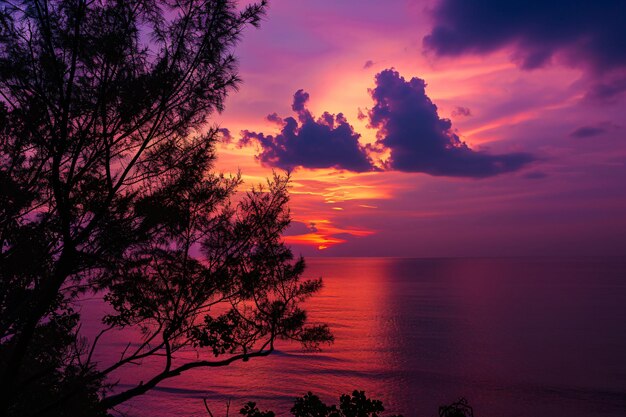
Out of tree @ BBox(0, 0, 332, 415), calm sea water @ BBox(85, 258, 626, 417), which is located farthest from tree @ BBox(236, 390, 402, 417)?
calm sea water @ BBox(85, 258, 626, 417)

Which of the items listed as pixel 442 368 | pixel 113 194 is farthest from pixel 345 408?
pixel 442 368

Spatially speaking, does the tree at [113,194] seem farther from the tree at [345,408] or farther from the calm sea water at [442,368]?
the calm sea water at [442,368]

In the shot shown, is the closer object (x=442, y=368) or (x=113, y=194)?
(x=113, y=194)

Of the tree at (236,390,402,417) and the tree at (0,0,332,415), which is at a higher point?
the tree at (0,0,332,415)

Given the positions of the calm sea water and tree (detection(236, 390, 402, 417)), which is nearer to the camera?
tree (detection(236, 390, 402, 417))

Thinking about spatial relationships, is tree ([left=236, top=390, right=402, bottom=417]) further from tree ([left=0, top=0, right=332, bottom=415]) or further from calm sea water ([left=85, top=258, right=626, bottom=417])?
calm sea water ([left=85, top=258, right=626, bottom=417])

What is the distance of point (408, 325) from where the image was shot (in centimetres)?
7069

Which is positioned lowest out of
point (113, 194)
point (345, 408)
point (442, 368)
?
point (442, 368)

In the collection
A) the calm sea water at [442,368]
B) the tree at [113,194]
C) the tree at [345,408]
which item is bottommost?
the calm sea water at [442,368]

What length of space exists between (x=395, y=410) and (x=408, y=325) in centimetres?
3526

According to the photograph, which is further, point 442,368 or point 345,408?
point 442,368

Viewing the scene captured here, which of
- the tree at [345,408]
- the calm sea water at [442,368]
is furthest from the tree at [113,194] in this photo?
the calm sea water at [442,368]

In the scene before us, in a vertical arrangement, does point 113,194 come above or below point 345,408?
above

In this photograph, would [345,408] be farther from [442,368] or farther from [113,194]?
[442,368]
